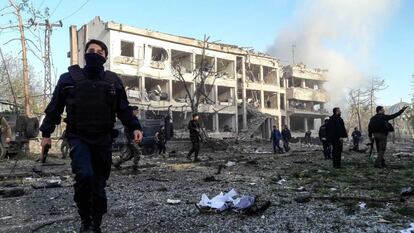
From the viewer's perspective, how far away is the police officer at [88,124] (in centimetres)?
386

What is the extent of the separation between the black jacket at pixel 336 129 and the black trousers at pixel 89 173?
8.93 meters

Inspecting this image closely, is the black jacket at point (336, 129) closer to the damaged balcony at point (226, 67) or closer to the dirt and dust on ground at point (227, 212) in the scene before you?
the dirt and dust on ground at point (227, 212)

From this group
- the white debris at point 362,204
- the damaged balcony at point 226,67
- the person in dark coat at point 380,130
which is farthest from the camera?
the damaged balcony at point 226,67

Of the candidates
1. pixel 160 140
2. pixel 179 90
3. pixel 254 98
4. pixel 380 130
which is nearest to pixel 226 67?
pixel 254 98

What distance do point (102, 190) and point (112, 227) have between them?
76 cm

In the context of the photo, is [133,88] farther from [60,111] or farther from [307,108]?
[60,111]

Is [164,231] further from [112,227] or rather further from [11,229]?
[11,229]

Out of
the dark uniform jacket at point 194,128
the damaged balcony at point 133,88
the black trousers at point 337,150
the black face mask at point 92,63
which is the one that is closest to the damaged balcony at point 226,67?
the damaged balcony at point 133,88

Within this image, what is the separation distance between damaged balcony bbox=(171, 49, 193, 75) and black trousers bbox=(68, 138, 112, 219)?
39741 millimetres

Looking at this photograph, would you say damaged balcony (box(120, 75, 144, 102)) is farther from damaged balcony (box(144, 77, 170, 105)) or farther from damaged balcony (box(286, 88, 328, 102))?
damaged balcony (box(286, 88, 328, 102))

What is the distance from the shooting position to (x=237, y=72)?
165 ft

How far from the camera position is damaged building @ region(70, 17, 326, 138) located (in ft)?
124

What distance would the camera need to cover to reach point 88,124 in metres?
3.88

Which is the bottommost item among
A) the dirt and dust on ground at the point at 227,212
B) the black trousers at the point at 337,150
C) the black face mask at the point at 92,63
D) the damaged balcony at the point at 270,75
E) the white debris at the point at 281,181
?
the white debris at the point at 281,181
